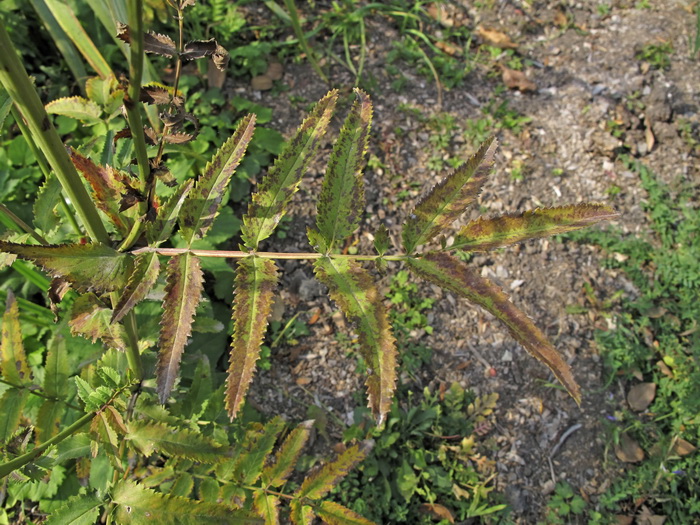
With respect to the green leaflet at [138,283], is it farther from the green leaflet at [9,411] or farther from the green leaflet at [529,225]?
the green leaflet at [9,411]

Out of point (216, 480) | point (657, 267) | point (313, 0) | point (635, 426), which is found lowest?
point (635, 426)

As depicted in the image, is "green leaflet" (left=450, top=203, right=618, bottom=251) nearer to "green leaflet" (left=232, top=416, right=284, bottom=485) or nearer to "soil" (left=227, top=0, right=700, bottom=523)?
"green leaflet" (left=232, top=416, right=284, bottom=485)

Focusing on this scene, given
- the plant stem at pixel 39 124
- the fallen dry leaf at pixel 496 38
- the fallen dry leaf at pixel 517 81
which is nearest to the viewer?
the plant stem at pixel 39 124

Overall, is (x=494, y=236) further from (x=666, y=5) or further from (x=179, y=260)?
(x=666, y=5)

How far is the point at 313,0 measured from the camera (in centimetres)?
367

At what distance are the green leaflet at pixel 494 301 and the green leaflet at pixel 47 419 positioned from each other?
3.85ft

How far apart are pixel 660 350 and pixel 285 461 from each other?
2077 millimetres

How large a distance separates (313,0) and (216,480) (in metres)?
3.01

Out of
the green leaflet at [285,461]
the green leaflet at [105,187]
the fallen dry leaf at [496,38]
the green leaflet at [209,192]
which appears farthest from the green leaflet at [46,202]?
the fallen dry leaf at [496,38]

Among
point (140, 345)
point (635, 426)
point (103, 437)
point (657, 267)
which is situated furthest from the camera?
point (657, 267)

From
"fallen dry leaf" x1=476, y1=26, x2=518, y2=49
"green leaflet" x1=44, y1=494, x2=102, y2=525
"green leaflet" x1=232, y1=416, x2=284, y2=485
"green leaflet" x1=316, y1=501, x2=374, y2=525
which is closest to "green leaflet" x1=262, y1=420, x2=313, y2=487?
"green leaflet" x1=232, y1=416, x2=284, y2=485

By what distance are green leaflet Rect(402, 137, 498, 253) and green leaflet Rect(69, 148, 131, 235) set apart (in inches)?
24.3

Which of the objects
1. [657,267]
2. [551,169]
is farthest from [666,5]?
[657,267]

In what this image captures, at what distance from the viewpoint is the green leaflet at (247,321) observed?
106cm
